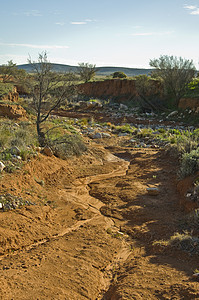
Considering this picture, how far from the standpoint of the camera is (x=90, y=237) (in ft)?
17.9

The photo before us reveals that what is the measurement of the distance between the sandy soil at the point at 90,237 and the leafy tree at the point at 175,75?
1475cm

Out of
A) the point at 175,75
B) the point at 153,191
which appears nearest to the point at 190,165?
the point at 153,191

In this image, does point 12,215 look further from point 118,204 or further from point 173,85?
point 173,85

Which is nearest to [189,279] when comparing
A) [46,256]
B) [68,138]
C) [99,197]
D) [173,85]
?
[46,256]

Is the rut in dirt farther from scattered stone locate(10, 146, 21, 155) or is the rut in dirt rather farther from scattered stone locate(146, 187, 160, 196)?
scattered stone locate(10, 146, 21, 155)

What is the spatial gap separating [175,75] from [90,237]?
780 inches

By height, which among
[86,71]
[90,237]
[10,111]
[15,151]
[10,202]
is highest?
[86,71]

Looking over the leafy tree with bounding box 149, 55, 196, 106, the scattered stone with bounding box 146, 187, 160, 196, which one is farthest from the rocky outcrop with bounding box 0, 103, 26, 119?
the leafy tree with bounding box 149, 55, 196, 106

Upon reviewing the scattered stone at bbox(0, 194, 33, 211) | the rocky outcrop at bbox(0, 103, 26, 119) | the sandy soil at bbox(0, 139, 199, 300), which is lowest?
the sandy soil at bbox(0, 139, 199, 300)

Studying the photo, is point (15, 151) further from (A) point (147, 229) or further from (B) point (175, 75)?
(B) point (175, 75)

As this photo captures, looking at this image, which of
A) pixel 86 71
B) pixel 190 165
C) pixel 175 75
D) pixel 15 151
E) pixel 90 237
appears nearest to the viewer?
pixel 90 237

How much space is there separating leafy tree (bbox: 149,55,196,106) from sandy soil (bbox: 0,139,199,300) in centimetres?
1475

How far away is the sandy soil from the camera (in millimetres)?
3865

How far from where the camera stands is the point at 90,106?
26422mm
